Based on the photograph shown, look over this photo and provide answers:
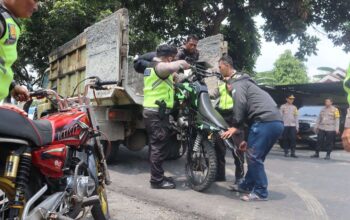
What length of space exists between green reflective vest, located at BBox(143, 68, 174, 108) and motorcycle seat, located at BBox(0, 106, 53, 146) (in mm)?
2644

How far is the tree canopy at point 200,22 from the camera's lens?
13.2 m

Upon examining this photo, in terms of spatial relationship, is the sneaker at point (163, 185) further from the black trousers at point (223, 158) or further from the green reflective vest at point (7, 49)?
the green reflective vest at point (7, 49)

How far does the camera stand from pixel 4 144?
2807 millimetres

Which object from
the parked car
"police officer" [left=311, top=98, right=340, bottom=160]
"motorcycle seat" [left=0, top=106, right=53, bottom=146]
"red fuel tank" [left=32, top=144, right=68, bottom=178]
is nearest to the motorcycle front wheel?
"red fuel tank" [left=32, top=144, right=68, bottom=178]

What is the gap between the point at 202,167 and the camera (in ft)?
18.1

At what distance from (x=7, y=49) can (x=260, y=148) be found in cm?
327

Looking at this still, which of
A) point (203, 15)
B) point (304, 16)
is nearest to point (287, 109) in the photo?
point (304, 16)

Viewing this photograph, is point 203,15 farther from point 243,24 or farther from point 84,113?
point 84,113

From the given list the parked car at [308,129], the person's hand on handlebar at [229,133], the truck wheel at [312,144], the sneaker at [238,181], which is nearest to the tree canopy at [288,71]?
the parked car at [308,129]

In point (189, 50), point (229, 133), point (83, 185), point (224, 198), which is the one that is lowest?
point (224, 198)

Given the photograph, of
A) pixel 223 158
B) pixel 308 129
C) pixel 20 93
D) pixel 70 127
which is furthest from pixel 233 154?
pixel 308 129

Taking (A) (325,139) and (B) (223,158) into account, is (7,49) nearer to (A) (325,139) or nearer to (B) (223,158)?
(B) (223,158)

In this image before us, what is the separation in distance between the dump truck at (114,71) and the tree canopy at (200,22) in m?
5.08

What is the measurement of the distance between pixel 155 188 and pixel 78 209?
2.50m
